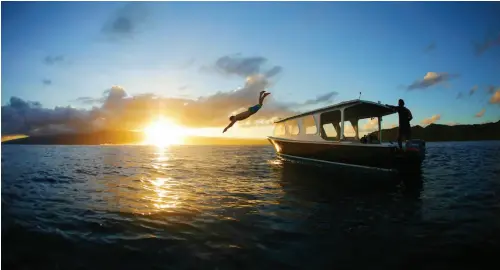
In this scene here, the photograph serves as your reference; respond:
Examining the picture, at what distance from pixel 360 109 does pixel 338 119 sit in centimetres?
274

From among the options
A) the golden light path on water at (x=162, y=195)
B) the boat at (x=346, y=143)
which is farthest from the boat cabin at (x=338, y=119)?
the golden light path on water at (x=162, y=195)

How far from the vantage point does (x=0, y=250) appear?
595cm

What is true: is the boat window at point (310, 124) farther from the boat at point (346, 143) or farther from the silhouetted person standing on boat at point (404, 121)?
the silhouetted person standing on boat at point (404, 121)

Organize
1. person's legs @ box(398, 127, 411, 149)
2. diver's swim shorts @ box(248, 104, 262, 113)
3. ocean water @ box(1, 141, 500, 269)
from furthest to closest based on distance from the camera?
1. person's legs @ box(398, 127, 411, 149)
2. diver's swim shorts @ box(248, 104, 262, 113)
3. ocean water @ box(1, 141, 500, 269)

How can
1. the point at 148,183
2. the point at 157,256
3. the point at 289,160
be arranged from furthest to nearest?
1. the point at 289,160
2. the point at 148,183
3. the point at 157,256

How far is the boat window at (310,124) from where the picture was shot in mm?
20497

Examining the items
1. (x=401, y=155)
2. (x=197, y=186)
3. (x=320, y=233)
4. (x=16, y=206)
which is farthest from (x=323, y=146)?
(x=16, y=206)

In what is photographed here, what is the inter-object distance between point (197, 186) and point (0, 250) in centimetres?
847

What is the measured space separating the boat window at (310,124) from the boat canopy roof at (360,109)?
0.43 m

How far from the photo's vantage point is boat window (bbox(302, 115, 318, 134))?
20497 millimetres

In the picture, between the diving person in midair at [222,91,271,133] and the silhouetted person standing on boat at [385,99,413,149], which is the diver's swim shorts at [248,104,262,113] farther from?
the silhouetted person standing on boat at [385,99,413,149]

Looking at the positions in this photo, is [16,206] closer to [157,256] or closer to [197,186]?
[197,186]

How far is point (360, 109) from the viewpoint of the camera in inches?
744

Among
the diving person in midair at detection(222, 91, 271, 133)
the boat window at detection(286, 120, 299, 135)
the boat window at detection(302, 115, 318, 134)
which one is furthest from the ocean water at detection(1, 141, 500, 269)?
the boat window at detection(286, 120, 299, 135)
